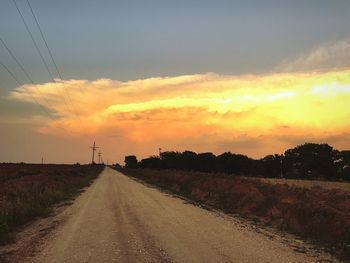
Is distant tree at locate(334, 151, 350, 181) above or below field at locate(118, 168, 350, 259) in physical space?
above

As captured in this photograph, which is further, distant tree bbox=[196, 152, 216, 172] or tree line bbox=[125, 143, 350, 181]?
distant tree bbox=[196, 152, 216, 172]

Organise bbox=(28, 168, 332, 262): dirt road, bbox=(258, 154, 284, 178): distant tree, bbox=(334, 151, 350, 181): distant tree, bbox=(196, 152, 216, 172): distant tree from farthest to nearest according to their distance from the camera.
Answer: bbox=(196, 152, 216, 172): distant tree → bbox=(258, 154, 284, 178): distant tree → bbox=(334, 151, 350, 181): distant tree → bbox=(28, 168, 332, 262): dirt road

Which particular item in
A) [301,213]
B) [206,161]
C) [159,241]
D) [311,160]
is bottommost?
[159,241]

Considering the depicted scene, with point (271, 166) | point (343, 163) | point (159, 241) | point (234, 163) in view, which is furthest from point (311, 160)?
point (159, 241)

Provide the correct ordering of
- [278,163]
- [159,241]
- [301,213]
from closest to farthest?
1. [159,241]
2. [301,213]
3. [278,163]

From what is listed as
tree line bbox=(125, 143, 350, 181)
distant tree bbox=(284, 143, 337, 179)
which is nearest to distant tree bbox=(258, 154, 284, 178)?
tree line bbox=(125, 143, 350, 181)

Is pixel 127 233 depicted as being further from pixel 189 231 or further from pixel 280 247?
pixel 280 247

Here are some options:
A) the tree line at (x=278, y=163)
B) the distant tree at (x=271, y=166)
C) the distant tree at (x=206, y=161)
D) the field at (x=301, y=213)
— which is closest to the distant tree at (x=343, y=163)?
the tree line at (x=278, y=163)

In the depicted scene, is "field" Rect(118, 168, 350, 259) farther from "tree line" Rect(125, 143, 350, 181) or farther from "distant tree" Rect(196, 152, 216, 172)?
"distant tree" Rect(196, 152, 216, 172)

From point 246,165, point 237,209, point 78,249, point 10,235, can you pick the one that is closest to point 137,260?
point 78,249

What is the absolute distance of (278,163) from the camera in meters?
138

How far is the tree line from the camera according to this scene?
107819 mm

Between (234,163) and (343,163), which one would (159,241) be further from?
(234,163)

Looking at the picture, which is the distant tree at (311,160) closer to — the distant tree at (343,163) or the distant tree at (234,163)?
the distant tree at (343,163)
